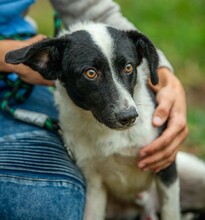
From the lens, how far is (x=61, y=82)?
9.01ft

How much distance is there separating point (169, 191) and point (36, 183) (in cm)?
66

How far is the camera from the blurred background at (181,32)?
16.2 ft

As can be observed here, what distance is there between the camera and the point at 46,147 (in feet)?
9.33

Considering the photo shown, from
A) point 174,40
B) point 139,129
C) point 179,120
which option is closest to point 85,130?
point 139,129

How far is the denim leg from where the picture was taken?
8.62 ft

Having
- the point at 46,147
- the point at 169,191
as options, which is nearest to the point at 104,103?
the point at 46,147

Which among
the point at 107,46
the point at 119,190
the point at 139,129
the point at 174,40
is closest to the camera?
the point at 107,46

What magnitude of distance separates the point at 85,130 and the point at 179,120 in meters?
0.42

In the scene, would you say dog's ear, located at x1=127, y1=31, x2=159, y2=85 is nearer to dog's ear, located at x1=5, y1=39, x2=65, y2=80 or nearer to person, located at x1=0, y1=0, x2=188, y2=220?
person, located at x1=0, y1=0, x2=188, y2=220

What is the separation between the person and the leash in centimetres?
3

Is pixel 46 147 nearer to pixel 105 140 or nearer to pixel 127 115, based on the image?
pixel 105 140

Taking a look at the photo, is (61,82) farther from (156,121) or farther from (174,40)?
(174,40)

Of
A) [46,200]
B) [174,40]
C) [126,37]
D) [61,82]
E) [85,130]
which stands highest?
[174,40]

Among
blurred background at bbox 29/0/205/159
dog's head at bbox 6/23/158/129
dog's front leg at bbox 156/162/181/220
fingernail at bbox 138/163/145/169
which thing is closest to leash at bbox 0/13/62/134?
dog's head at bbox 6/23/158/129
